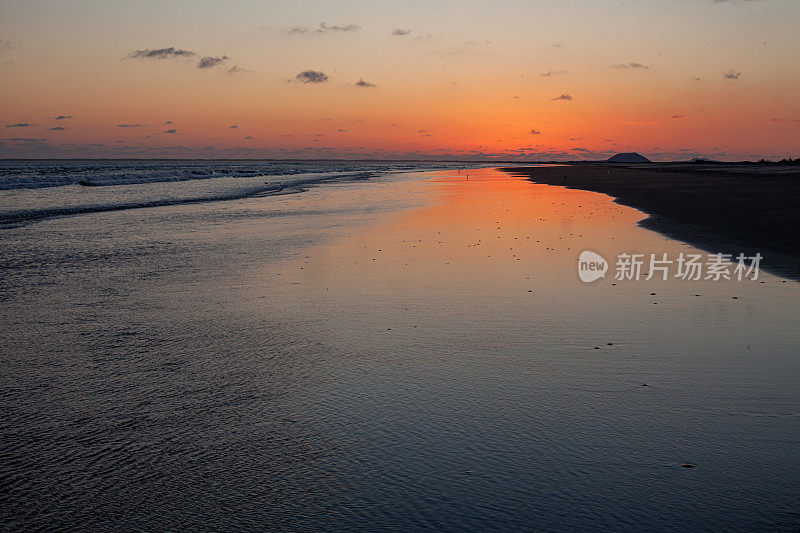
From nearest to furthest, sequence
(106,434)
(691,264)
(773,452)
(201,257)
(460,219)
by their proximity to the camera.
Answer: (773,452) < (106,434) < (691,264) < (201,257) < (460,219)

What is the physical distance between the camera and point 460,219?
2116cm

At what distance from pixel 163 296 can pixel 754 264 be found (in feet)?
35.0

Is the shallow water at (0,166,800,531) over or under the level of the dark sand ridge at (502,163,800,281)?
under

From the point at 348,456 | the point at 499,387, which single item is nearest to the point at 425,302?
the point at 499,387

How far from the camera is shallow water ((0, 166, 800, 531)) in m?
3.63

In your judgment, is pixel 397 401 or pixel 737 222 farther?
pixel 737 222

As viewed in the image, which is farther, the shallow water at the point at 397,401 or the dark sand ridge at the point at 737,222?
the dark sand ridge at the point at 737,222

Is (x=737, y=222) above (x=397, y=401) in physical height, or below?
above

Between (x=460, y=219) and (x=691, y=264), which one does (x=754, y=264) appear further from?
(x=460, y=219)

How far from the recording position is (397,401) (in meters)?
5.18

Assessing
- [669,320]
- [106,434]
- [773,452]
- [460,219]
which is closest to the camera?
[773,452]

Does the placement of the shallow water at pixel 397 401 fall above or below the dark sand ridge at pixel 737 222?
below

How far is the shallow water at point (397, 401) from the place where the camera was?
143 inches

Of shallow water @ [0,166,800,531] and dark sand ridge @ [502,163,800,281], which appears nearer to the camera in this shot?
shallow water @ [0,166,800,531]
